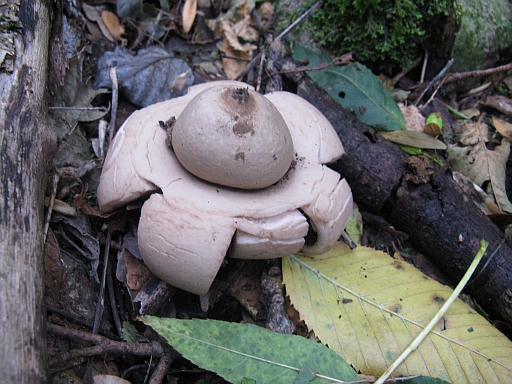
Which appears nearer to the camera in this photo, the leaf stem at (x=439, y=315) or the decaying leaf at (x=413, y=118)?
the leaf stem at (x=439, y=315)

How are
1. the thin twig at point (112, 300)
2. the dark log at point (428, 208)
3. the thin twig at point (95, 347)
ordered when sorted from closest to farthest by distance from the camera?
the thin twig at point (95, 347) → the thin twig at point (112, 300) → the dark log at point (428, 208)

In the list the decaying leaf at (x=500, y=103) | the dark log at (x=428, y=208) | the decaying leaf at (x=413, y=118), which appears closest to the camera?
the dark log at (x=428, y=208)

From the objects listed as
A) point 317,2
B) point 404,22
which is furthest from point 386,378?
point 317,2

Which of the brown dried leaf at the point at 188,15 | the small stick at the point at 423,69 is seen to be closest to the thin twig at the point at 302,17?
the brown dried leaf at the point at 188,15

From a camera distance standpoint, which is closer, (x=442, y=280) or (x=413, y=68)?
(x=442, y=280)

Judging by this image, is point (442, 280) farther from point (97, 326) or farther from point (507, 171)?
point (97, 326)

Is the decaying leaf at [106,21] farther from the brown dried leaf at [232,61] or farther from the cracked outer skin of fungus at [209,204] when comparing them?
the cracked outer skin of fungus at [209,204]
